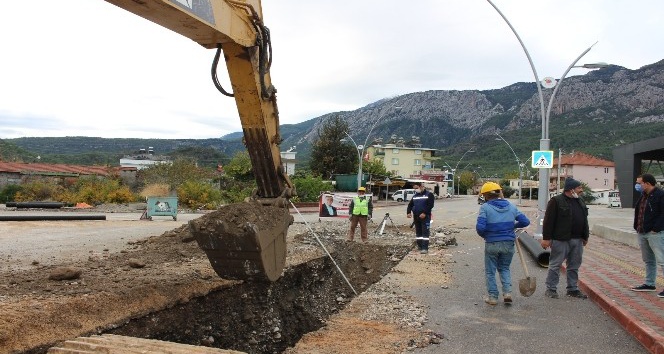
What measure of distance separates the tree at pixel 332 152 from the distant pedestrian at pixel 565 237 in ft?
160

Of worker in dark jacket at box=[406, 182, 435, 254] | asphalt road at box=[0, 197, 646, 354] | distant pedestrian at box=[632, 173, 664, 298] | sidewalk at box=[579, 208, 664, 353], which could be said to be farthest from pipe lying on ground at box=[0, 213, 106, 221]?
distant pedestrian at box=[632, 173, 664, 298]

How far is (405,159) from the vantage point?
367 ft

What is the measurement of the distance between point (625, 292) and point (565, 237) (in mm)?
1113

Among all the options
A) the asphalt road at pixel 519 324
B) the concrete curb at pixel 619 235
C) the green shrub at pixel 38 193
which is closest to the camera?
the asphalt road at pixel 519 324

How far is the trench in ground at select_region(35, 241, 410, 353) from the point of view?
20.7ft

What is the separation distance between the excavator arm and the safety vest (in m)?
7.63

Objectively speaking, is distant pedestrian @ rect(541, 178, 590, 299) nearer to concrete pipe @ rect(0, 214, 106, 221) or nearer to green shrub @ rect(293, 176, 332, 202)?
concrete pipe @ rect(0, 214, 106, 221)

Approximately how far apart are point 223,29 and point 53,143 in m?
113

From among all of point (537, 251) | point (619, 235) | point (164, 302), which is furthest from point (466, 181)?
point (164, 302)

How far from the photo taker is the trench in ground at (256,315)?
6309 mm

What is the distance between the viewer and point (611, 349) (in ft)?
17.8

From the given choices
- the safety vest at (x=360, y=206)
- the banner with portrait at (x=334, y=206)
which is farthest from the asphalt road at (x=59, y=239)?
the banner with portrait at (x=334, y=206)

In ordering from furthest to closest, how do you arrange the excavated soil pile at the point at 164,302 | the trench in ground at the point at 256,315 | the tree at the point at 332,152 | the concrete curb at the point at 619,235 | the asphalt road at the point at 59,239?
the tree at the point at 332,152 < the concrete curb at the point at 619,235 < the asphalt road at the point at 59,239 < the trench in ground at the point at 256,315 < the excavated soil pile at the point at 164,302

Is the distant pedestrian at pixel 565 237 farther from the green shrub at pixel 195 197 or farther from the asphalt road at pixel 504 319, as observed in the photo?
the green shrub at pixel 195 197
